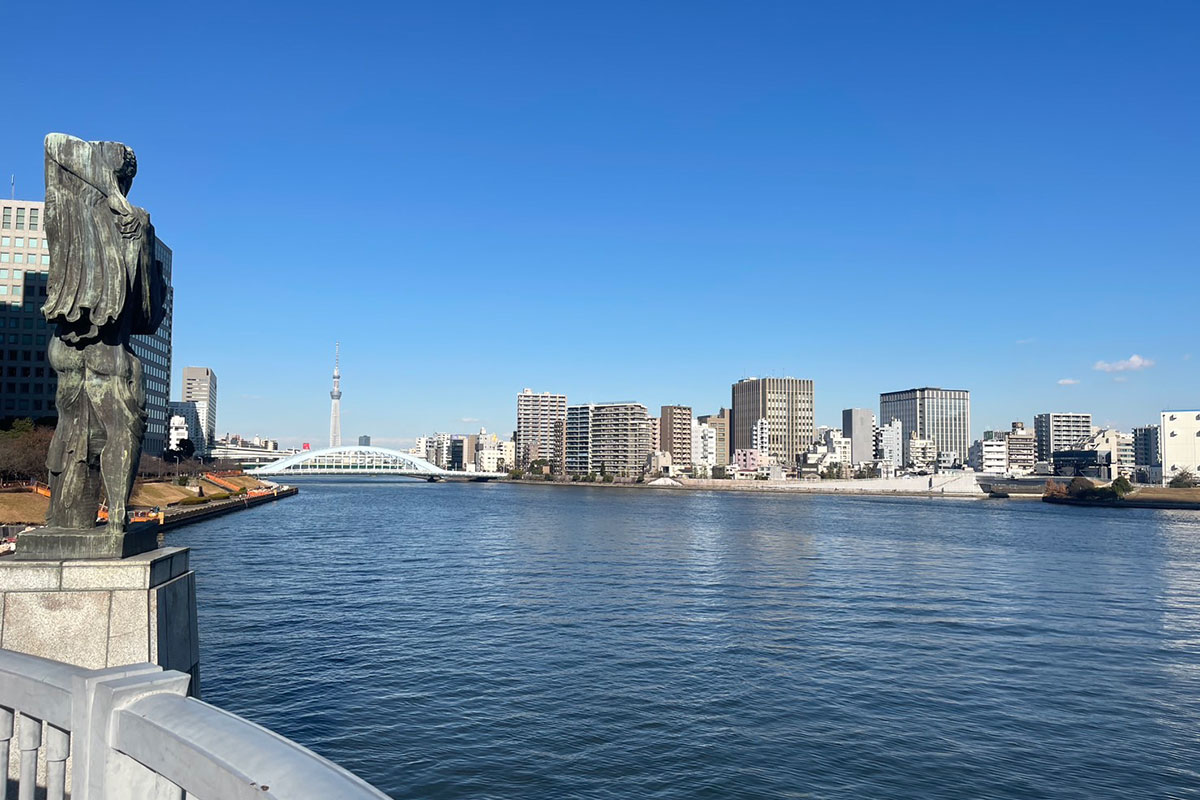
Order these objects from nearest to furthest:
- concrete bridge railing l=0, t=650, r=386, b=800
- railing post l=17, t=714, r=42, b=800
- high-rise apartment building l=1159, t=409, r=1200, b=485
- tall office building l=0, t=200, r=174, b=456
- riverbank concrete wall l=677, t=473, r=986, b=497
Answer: concrete bridge railing l=0, t=650, r=386, b=800 → railing post l=17, t=714, r=42, b=800 → tall office building l=0, t=200, r=174, b=456 → high-rise apartment building l=1159, t=409, r=1200, b=485 → riverbank concrete wall l=677, t=473, r=986, b=497

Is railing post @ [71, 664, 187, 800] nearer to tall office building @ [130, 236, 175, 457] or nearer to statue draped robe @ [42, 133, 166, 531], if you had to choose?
statue draped robe @ [42, 133, 166, 531]

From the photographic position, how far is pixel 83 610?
29.3ft

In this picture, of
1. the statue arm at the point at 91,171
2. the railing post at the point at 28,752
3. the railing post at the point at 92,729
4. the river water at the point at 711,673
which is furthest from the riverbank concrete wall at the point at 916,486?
the railing post at the point at 92,729

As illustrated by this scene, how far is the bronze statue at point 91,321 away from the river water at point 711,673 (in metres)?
7.00

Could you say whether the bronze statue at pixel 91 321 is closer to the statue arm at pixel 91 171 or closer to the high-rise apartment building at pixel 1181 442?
the statue arm at pixel 91 171

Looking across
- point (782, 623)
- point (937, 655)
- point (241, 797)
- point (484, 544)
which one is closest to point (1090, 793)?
point (937, 655)

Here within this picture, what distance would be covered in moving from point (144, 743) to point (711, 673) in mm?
19337

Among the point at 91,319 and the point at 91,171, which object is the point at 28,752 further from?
the point at 91,171

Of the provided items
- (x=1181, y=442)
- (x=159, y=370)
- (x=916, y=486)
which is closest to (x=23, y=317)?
(x=159, y=370)

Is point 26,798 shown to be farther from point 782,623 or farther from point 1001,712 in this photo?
point 782,623

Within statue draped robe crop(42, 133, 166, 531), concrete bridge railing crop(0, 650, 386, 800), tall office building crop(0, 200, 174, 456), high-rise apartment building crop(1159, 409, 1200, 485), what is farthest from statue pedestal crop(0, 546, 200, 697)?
high-rise apartment building crop(1159, 409, 1200, 485)

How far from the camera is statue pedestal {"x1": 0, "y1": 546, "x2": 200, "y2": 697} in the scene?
29.1 ft

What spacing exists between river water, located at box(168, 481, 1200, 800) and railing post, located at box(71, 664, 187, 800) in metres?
11.1

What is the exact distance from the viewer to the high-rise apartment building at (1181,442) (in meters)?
160
